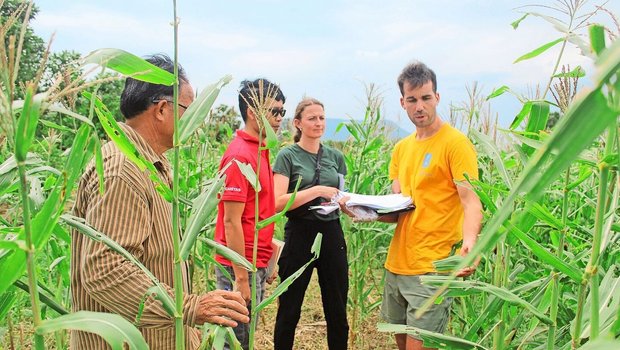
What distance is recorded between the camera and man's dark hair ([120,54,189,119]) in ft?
5.13

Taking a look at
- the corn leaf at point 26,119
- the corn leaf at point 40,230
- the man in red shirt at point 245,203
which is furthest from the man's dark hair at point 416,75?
the corn leaf at point 26,119

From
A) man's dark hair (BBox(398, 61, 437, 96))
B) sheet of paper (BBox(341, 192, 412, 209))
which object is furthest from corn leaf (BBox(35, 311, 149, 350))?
man's dark hair (BBox(398, 61, 437, 96))

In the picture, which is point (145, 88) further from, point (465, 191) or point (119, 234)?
point (465, 191)

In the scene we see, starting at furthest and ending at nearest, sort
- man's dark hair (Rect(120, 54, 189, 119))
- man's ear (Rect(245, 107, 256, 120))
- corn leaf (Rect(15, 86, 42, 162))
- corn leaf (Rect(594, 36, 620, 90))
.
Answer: man's ear (Rect(245, 107, 256, 120)) < man's dark hair (Rect(120, 54, 189, 119)) < corn leaf (Rect(15, 86, 42, 162)) < corn leaf (Rect(594, 36, 620, 90))

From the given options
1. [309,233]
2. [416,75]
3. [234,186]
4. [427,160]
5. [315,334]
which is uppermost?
[416,75]

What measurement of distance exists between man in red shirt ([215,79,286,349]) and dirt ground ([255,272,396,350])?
1.31 metres

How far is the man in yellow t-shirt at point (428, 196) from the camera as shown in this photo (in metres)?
2.41

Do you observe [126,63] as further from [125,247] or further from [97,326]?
[125,247]

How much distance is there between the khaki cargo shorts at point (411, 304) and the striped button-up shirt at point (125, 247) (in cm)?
118

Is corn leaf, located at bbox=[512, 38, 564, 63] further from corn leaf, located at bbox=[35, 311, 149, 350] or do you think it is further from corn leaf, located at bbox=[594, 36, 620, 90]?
corn leaf, located at bbox=[35, 311, 149, 350]

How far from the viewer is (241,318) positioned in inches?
51.6

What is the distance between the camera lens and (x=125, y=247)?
135 centimetres

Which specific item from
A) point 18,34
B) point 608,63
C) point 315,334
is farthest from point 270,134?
point 18,34

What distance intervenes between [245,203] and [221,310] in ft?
3.97
